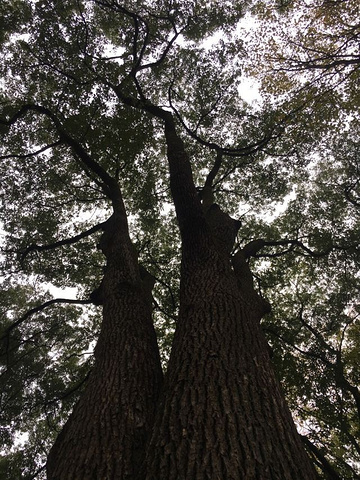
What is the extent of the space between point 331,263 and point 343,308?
2179 millimetres

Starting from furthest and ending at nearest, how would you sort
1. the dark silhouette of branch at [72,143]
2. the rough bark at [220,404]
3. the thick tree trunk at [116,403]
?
the dark silhouette of branch at [72,143] < the thick tree trunk at [116,403] < the rough bark at [220,404]

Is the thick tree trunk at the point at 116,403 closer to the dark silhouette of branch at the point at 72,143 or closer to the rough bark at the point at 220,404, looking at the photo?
the rough bark at the point at 220,404

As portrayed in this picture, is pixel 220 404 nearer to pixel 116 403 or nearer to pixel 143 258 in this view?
pixel 116 403

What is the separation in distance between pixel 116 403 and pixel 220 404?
1.07 metres

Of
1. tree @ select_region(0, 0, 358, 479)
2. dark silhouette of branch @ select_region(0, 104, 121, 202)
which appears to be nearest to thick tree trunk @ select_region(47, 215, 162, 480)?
tree @ select_region(0, 0, 358, 479)

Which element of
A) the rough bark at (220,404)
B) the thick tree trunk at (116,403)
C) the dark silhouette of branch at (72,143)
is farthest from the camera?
the dark silhouette of branch at (72,143)

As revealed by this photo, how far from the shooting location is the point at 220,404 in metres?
2.31

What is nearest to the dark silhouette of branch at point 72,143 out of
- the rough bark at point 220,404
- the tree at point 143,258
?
the tree at point 143,258

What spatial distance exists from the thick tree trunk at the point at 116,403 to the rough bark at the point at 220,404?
341mm

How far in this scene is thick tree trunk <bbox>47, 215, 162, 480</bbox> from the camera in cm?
231

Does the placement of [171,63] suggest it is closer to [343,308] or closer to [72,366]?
[343,308]

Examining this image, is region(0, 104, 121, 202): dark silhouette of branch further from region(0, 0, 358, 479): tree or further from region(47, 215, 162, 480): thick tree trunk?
region(47, 215, 162, 480): thick tree trunk

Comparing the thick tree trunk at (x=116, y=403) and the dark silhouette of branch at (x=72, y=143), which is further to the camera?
the dark silhouette of branch at (x=72, y=143)

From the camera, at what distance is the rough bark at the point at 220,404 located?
1885mm
